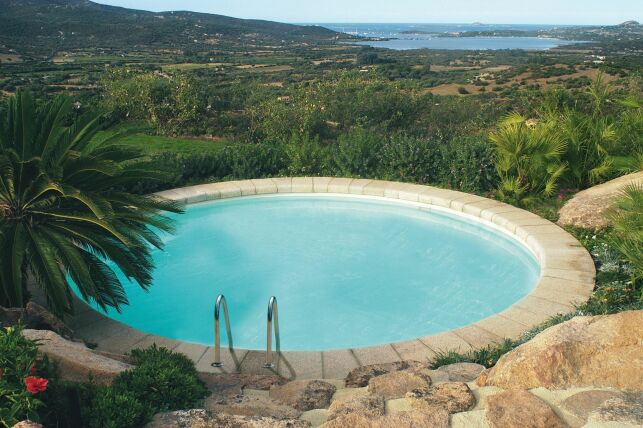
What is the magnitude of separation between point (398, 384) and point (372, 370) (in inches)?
36.4

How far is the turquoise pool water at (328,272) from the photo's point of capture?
7.61 metres

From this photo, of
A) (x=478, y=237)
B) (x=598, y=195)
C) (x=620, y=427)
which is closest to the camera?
(x=620, y=427)

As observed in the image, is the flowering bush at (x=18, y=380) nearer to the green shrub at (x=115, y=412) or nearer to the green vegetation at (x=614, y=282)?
the green shrub at (x=115, y=412)

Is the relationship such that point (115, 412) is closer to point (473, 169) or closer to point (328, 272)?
point (328, 272)

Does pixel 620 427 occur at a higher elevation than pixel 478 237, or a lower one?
higher

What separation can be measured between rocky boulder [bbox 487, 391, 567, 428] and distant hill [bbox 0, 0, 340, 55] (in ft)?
286

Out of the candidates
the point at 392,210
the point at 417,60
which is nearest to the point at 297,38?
the point at 417,60

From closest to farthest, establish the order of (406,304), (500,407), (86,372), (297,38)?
(500,407) → (86,372) → (406,304) → (297,38)

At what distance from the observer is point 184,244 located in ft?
33.8

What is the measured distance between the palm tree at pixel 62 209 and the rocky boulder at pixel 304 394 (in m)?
2.40

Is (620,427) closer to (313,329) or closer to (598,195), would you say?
(313,329)

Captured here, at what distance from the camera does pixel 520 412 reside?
3246 millimetres

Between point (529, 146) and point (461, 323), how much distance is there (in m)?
4.30

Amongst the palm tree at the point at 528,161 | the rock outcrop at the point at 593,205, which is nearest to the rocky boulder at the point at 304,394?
the rock outcrop at the point at 593,205
